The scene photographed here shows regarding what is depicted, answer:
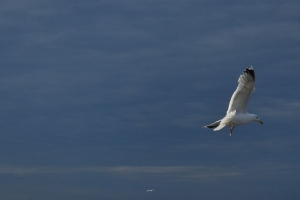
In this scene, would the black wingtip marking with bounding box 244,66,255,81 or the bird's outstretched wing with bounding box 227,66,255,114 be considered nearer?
the black wingtip marking with bounding box 244,66,255,81

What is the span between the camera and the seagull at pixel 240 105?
118 metres

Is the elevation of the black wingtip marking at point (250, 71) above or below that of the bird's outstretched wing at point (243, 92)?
above

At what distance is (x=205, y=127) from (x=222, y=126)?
3.84 ft

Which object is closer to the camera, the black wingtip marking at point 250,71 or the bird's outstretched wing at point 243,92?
the black wingtip marking at point 250,71

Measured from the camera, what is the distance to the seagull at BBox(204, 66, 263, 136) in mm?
117500

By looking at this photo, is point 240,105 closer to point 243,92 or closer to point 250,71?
point 243,92

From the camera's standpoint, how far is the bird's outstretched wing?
117438mm

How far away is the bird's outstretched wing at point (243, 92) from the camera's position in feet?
385

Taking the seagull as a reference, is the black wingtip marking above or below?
above

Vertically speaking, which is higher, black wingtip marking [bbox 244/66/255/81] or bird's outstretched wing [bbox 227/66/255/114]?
black wingtip marking [bbox 244/66/255/81]

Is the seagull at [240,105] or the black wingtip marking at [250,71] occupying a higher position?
the black wingtip marking at [250,71]

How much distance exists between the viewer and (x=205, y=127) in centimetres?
11956

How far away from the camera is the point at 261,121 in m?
121

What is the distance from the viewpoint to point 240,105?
119250 mm
